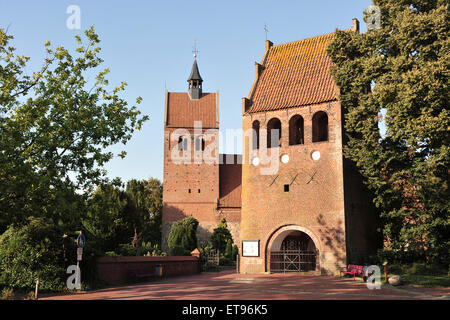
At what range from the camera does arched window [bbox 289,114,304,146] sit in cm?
2811

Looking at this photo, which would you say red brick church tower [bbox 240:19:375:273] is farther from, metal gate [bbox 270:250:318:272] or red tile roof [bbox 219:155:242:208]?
red tile roof [bbox 219:155:242:208]

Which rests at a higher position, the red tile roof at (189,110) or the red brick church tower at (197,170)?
the red tile roof at (189,110)

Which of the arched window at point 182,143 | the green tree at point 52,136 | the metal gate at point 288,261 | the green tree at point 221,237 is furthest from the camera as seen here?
the arched window at point 182,143

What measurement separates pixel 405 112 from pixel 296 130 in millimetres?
10380

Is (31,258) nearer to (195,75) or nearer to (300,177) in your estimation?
(300,177)

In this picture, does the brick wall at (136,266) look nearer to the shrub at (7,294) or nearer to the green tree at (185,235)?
the shrub at (7,294)

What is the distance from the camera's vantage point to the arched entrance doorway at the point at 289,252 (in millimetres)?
26969

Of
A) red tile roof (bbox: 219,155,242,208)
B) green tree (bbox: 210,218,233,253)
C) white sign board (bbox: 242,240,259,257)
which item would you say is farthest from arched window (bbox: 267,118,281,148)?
red tile roof (bbox: 219,155,242,208)

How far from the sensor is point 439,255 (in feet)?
73.0

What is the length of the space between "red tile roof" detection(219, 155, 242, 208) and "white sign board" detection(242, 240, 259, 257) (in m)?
17.3

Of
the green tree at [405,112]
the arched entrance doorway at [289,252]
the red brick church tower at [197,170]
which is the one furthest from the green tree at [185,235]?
the green tree at [405,112]

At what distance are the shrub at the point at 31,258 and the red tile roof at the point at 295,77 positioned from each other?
16251 millimetres
